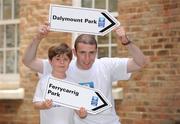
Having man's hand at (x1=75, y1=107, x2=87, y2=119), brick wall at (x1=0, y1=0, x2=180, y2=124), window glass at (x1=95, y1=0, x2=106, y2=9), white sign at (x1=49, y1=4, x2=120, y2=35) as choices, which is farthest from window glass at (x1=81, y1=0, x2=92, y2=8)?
man's hand at (x1=75, y1=107, x2=87, y2=119)

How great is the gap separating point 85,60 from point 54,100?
40cm

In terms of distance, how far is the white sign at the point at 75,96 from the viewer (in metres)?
3.79

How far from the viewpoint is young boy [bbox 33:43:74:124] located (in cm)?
378

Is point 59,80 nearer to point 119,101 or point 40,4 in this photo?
point 119,101

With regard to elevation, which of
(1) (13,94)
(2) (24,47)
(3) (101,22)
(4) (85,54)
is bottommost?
(1) (13,94)

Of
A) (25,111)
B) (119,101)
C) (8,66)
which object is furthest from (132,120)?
(8,66)

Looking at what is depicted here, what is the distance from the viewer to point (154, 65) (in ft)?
21.5

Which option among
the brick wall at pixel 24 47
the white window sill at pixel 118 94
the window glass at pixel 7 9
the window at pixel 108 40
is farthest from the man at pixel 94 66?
the window glass at pixel 7 9

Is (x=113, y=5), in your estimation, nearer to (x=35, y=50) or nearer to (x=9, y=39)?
(x=9, y=39)

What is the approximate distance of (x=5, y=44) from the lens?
8703mm

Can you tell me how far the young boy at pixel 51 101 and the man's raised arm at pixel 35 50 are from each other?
131mm

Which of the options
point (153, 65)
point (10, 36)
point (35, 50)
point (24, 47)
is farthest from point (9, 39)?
point (35, 50)

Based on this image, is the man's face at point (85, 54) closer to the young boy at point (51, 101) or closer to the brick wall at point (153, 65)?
the young boy at point (51, 101)

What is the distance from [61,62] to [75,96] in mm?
290
